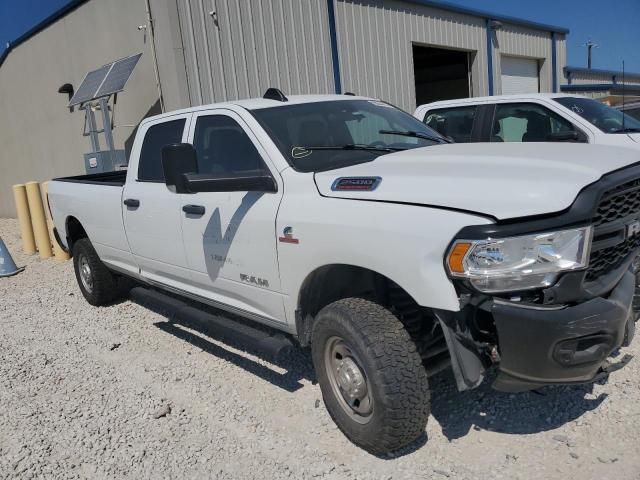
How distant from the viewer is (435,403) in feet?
11.9

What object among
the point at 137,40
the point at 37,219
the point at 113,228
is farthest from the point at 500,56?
the point at 113,228

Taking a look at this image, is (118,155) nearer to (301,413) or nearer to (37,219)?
(37,219)

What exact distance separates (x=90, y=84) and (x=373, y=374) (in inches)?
378

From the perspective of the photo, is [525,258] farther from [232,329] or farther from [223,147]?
[223,147]

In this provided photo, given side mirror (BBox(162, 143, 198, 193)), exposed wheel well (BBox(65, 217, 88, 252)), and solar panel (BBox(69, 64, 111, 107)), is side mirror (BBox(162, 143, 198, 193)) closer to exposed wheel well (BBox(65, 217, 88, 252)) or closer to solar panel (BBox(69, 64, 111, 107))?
exposed wheel well (BBox(65, 217, 88, 252))

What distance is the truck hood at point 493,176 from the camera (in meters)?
2.53

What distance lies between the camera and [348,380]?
3146 mm

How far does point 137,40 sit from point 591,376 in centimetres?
931

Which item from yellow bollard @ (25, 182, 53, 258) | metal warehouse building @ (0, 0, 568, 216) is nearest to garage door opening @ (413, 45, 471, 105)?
metal warehouse building @ (0, 0, 568, 216)

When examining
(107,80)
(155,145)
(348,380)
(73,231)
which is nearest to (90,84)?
(107,80)

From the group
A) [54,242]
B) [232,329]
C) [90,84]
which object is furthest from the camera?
[90,84]

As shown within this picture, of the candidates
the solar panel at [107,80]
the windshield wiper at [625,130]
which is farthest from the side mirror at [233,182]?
the solar panel at [107,80]

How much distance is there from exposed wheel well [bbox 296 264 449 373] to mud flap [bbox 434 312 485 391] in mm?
311

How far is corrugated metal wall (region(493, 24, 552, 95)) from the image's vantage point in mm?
16344
